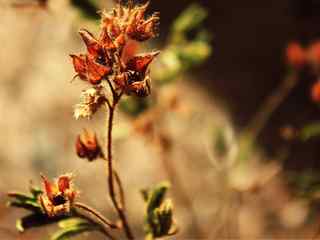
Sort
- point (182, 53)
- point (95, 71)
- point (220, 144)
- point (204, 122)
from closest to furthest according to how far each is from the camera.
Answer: point (95, 71)
point (182, 53)
point (220, 144)
point (204, 122)

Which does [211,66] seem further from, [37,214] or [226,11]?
[37,214]

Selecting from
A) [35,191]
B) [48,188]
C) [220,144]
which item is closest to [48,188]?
[48,188]

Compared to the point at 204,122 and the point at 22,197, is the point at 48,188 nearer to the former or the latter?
the point at 22,197

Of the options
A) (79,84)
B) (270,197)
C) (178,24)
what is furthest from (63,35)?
(270,197)

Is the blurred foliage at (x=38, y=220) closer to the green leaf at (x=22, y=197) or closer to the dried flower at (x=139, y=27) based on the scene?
the green leaf at (x=22, y=197)

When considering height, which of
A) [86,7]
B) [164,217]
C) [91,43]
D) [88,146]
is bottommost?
[164,217]

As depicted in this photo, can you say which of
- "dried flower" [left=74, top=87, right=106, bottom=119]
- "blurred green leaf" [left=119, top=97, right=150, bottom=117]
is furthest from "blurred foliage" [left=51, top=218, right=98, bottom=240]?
"blurred green leaf" [left=119, top=97, right=150, bottom=117]

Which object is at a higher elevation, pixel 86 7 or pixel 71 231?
pixel 86 7
